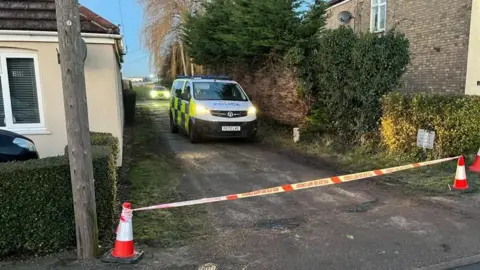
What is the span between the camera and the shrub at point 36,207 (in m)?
3.82

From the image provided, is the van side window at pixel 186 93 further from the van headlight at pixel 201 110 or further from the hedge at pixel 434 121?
the hedge at pixel 434 121

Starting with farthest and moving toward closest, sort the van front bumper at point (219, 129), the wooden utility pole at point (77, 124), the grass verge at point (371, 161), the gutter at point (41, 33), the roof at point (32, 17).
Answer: the van front bumper at point (219, 129), the roof at point (32, 17), the gutter at point (41, 33), the grass verge at point (371, 161), the wooden utility pole at point (77, 124)

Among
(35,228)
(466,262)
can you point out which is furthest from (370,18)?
(35,228)

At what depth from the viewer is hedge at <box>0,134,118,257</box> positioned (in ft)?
12.5

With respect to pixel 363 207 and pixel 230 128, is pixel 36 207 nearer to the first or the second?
pixel 363 207

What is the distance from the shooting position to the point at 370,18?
50.3ft

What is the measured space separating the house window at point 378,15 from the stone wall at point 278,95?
4.83m

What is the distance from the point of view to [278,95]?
1184 centimetres

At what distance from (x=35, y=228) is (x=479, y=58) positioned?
11.2 meters

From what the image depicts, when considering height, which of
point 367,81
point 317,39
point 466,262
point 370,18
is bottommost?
point 466,262

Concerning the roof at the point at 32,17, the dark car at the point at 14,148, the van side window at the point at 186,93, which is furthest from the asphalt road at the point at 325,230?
the van side window at the point at 186,93

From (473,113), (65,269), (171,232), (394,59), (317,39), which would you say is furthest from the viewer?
(317,39)

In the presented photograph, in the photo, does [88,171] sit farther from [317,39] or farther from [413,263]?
[317,39]

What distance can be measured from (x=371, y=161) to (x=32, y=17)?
22.6ft
